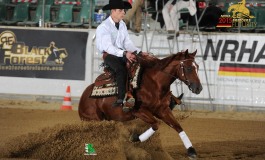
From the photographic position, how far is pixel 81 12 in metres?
18.6

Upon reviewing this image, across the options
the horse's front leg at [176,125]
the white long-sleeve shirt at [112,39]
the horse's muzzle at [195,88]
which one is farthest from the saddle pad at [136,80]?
the horse's muzzle at [195,88]

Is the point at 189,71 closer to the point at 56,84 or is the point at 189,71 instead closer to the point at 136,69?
the point at 136,69

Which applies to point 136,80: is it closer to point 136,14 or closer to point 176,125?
point 176,125

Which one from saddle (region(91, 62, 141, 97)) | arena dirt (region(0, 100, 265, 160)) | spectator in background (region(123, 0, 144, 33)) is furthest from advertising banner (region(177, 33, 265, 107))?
saddle (region(91, 62, 141, 97))

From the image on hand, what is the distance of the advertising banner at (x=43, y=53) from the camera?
17.1m

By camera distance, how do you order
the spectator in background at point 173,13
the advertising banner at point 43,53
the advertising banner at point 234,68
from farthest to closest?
the advertising banner at point 43,53 → the spectator in background at point 173,13 → the advertising banner at point 234,68

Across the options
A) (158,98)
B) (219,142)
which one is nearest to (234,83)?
(219,142)

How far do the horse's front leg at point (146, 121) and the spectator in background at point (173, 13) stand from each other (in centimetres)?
698

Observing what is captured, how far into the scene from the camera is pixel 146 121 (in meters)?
9.27

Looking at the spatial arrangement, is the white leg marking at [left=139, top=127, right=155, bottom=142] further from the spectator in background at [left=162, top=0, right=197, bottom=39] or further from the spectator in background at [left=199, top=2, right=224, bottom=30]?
the spectator in background at [left=199, top=2, right=224, bottom=30]

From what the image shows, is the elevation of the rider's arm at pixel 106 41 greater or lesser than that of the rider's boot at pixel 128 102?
greater

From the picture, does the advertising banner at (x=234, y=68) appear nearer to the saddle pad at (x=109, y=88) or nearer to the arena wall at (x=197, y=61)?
the arena wall at (x=197, y=61)

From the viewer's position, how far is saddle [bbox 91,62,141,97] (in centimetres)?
945

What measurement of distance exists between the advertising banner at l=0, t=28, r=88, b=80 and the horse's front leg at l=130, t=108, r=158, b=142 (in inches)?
306
